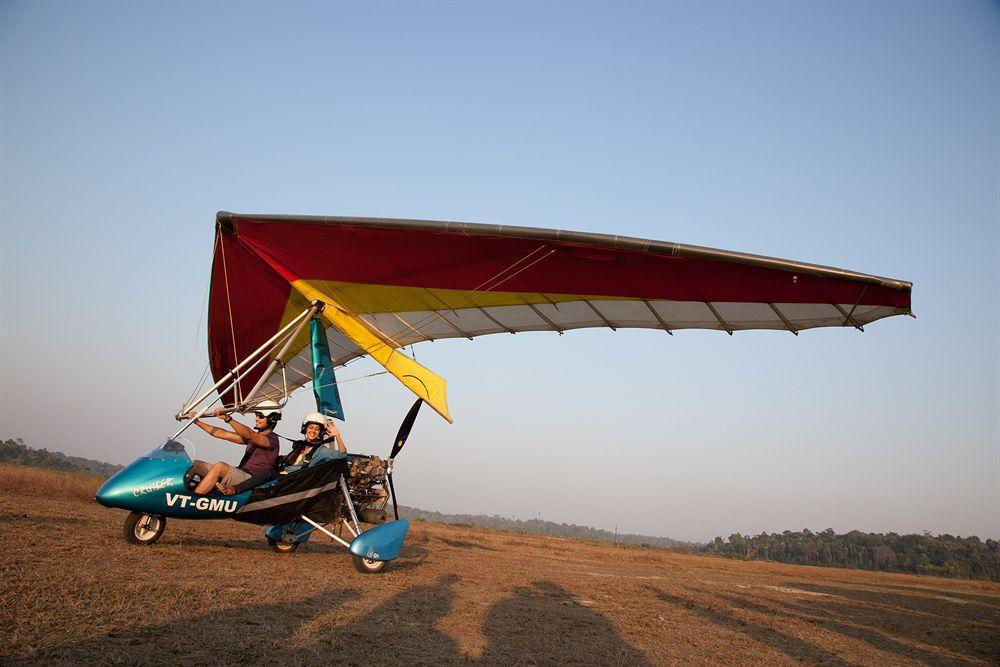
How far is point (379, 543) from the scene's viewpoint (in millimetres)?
7527

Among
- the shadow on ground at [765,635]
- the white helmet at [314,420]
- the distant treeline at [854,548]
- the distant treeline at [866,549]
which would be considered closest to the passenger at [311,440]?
the white helmet at [314,420]

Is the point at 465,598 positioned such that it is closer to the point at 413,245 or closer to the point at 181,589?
the point at 181,589

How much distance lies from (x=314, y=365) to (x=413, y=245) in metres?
2.44

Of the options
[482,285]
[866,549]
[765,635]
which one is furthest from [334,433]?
[866,549]

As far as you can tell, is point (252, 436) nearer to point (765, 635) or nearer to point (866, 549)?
point (765, 635)

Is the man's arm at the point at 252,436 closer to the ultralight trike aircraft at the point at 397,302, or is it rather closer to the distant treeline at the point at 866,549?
the ultralight trike aircraft at the point at 397,302

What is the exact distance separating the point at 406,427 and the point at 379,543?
A: 203 centimetres

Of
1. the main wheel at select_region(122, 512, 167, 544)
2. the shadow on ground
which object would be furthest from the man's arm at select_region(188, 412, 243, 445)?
the shadow on ground

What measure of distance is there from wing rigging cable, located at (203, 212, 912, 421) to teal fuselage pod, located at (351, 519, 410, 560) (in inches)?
79.1

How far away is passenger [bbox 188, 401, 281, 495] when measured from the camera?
24.1ft

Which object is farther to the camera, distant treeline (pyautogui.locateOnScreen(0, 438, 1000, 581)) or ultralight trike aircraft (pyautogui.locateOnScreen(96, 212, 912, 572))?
distant treeline (pyautogui.locateOnScreen(0, 438, 1000, 581))

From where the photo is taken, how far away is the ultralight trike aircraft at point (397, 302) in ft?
24.1

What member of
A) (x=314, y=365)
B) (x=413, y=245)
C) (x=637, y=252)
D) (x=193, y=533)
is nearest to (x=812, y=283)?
(x=637, y=252)

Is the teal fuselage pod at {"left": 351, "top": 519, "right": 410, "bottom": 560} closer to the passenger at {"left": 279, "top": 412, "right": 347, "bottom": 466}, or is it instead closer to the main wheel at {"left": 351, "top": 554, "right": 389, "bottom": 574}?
the main wheel at {"left": 351, "top": 554, "right": 389, "bottom": 574}
